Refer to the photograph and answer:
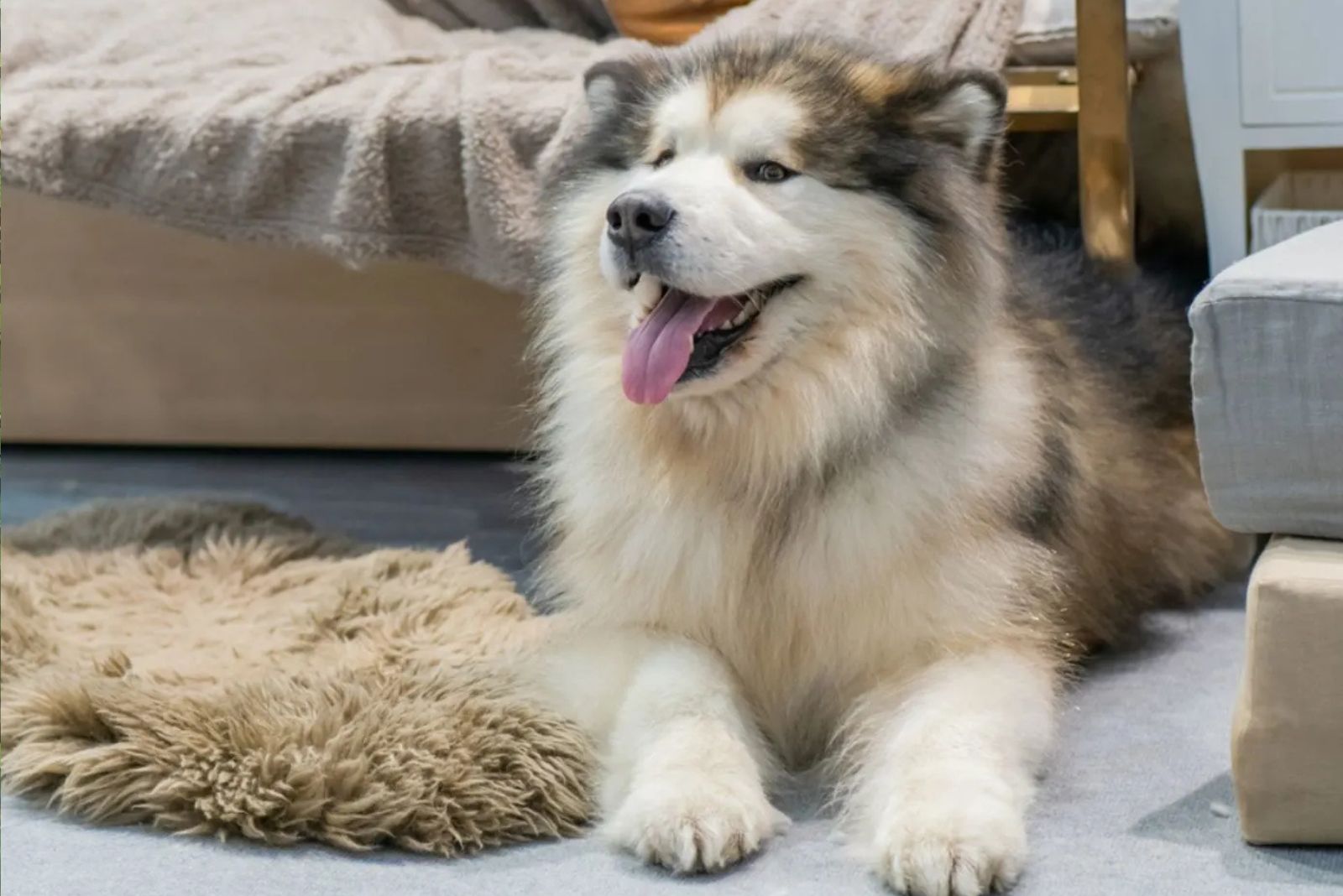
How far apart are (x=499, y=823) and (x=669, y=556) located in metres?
0.36

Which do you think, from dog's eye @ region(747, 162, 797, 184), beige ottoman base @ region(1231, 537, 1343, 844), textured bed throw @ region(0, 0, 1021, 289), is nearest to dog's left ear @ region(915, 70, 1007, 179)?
dog's eye @ region(747, 162, 797, 184)

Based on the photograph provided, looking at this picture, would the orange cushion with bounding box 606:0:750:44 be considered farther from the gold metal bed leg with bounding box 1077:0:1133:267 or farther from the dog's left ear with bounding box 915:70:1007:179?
the dog's left ear with bounding box 915:70:1007:179

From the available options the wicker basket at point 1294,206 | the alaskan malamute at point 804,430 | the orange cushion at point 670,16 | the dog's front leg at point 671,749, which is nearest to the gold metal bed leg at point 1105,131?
the wicker basket at point 1294,206

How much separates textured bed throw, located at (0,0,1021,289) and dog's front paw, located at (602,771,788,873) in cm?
101

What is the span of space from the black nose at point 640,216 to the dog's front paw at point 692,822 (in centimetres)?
55

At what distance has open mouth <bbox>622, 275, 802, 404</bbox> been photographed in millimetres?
1563

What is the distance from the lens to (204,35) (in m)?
2.54

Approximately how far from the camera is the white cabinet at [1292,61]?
2.04m

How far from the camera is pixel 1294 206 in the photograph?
7.68 ft

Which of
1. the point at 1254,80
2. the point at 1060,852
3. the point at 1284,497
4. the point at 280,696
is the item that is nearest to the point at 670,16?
the point at 1254,80

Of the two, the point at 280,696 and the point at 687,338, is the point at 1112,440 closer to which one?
the point at 687,338

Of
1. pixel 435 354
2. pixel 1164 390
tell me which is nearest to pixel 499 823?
pixel 1164 390

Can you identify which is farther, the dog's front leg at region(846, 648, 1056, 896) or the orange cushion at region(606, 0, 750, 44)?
the orange cushion at region(606, 0, 750, 44)

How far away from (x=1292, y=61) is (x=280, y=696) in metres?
1.66
